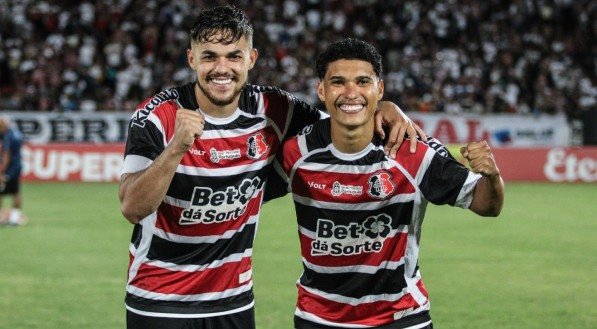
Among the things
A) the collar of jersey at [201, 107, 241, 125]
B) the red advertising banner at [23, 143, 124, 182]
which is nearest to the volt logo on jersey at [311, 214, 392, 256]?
the collar of jersey at [201, 107, 241, 125]

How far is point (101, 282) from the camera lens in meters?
9.80

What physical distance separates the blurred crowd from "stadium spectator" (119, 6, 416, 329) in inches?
785

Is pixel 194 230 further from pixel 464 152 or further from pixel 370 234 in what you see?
pixel 464 152

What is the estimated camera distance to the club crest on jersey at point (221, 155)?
14.6ft

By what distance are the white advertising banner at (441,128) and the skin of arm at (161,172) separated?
64.4 ft

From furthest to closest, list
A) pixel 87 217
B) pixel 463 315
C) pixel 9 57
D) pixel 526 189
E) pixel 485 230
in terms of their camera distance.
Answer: pixel 9 57 < pixel 526 189 < pixel 87 217 < pixel 485 230 < pixel 463 315

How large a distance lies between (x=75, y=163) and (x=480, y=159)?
1894 cm

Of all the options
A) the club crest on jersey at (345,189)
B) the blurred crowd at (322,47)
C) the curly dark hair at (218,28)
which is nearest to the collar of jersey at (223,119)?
the curly dark hair at (218,28)

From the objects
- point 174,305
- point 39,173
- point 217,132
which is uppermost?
point 217,132

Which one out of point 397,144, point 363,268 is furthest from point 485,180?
point 363,268

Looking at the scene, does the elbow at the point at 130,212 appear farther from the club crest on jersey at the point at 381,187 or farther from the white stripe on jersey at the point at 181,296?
the club crest on jersey at the point at 381,187

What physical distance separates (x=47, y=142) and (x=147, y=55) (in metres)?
4.54

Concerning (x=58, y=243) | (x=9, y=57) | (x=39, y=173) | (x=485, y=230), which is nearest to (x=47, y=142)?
(x=39, y=173)

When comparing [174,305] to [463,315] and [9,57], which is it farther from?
[9,57]
